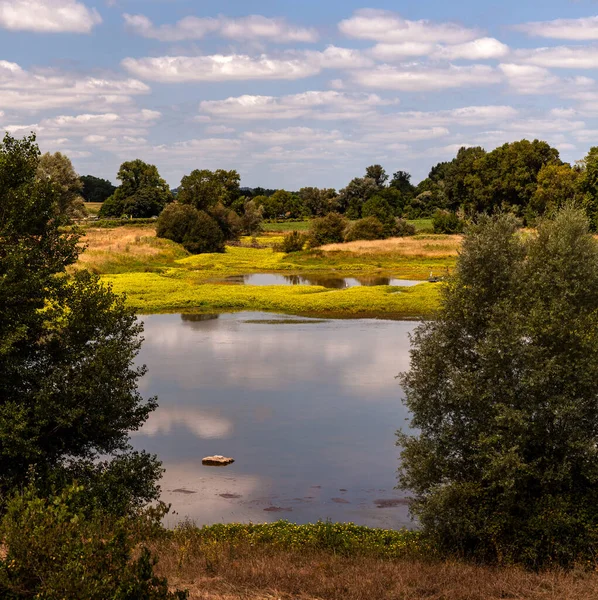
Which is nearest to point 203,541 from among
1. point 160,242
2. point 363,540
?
point 363,540

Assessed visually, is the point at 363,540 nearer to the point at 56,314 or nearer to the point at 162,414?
the point at 56,314

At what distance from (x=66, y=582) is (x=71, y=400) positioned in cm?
1027

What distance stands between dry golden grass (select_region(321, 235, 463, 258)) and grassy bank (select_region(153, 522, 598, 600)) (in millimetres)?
80747

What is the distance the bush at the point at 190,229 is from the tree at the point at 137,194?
39555 mm

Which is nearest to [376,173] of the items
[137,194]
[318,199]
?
[318,199]

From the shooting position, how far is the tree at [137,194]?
146m

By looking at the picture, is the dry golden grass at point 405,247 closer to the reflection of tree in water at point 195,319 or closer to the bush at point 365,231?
the bush at point 365,231

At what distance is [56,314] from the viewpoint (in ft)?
67.8

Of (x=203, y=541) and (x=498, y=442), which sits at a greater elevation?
(x=498, y=442)

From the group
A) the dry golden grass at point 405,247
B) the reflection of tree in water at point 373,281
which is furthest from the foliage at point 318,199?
the reflection of tree in water at point 373,281

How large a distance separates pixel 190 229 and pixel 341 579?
95.2 m

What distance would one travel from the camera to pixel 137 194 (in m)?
146

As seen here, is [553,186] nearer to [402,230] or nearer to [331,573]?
[402,230]

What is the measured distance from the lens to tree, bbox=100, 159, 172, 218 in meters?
146
